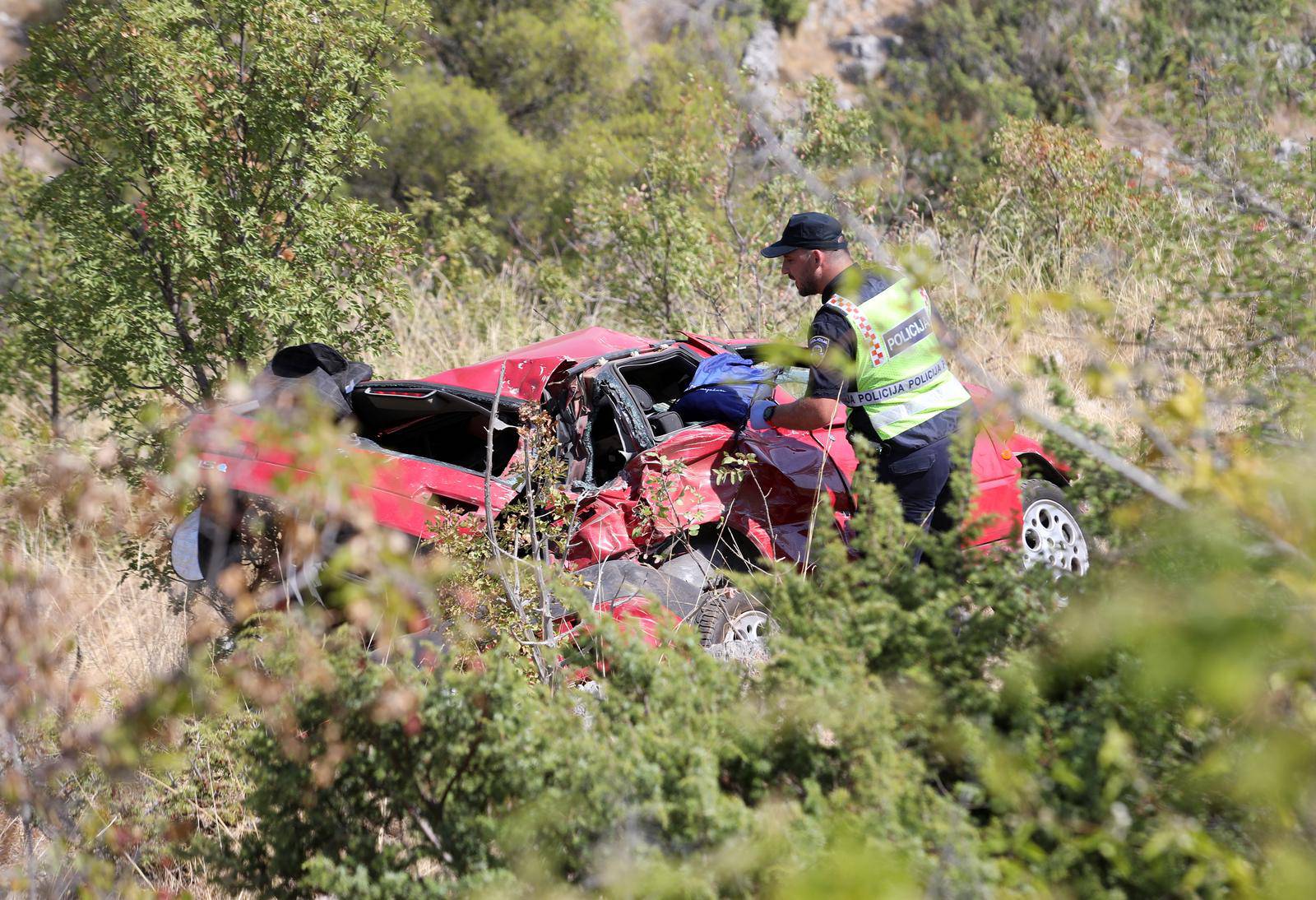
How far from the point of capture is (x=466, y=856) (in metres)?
2.49

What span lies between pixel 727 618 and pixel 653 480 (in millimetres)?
→ 676

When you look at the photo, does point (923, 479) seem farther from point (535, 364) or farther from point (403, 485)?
point (403, 485)

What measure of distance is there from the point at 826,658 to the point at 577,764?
0.67 meters

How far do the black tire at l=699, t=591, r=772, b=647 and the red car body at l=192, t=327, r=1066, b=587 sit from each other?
0.27m

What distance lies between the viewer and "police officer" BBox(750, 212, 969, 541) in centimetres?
401

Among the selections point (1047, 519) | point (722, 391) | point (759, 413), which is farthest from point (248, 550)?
point (1047, 519)

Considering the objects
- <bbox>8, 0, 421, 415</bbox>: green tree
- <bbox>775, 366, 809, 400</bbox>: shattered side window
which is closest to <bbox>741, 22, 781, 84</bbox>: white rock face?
<bbox>8, 0, 421, 415</bbox>: green tree

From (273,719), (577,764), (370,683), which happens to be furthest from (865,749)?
(273,719)

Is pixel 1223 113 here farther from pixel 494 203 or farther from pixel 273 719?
pixel 494 203

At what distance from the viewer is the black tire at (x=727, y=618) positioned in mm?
4488

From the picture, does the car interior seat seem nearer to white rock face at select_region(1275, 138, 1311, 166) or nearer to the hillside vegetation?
the hillside vegetation

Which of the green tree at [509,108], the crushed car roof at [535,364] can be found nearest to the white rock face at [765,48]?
the green tree at [509,108]

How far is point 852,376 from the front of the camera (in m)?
4.08

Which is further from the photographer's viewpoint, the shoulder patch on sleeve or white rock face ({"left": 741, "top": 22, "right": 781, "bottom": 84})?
white rock face ({"left": 741, "top": 22, "right": 781, "bottom": 84})
